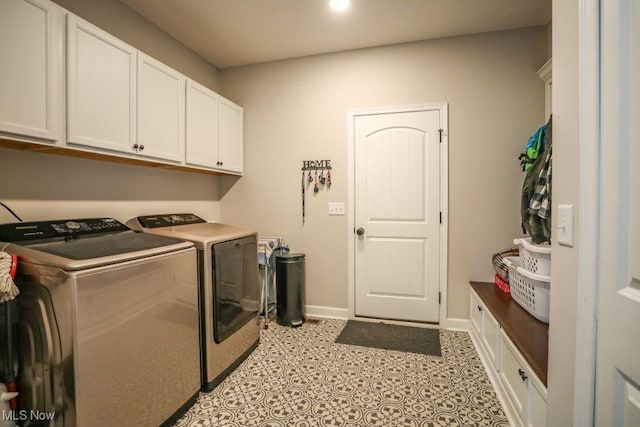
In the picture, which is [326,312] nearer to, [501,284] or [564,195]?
[501,284]

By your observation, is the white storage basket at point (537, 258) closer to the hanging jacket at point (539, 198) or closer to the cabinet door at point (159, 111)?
the hanging jacket at point (539, 198)

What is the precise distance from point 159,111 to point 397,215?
221 cm

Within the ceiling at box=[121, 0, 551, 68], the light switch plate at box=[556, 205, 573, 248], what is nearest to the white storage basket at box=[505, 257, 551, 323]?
the light switch plate at box=[556, 205, 573, 248]

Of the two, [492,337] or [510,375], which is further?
[492,337]

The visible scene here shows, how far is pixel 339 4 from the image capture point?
2254mm

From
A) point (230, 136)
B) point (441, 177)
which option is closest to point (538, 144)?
point (441, 177)

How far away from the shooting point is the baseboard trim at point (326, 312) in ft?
10.1

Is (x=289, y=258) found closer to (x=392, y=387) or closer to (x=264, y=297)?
(x=264, y=297)

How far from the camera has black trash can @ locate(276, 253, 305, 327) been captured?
2855 millimetres

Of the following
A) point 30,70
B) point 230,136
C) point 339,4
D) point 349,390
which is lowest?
point 349,390

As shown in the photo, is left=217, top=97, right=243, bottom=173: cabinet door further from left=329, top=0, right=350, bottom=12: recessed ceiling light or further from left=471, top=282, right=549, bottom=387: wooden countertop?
left=471, top=282, right=549, bottom=387: wooden countertop

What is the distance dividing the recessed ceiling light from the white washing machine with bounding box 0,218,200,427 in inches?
83.3

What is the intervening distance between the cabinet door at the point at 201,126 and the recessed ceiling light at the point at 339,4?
1.28 metres

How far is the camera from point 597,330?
0.79 meters
